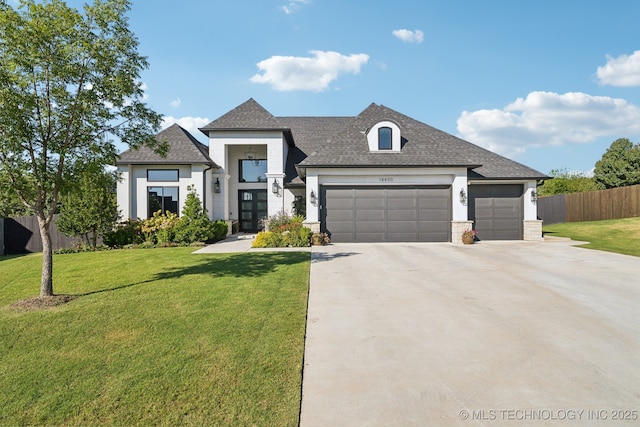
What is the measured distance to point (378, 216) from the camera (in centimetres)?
1567

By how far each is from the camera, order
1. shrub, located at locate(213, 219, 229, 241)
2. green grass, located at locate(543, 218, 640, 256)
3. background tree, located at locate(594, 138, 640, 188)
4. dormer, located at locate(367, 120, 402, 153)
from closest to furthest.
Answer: green grass, located at locate(543, 218, 640, 256)
dormer, located at locate(367, 120, 402, 153)
shrub, located at locate(213, 219, 229, 241)
background tree, located at locate(594, 138, 640, 188)

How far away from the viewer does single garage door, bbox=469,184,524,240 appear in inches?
655

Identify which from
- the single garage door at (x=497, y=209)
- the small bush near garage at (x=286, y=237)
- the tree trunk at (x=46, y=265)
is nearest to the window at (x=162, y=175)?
the small bush near garage at (x=286, y=237)

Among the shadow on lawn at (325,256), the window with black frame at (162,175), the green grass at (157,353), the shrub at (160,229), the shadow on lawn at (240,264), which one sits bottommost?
the green grass at (157,353)

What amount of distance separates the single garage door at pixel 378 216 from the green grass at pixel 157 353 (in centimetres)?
800

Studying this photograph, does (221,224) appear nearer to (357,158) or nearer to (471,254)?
(357,158)

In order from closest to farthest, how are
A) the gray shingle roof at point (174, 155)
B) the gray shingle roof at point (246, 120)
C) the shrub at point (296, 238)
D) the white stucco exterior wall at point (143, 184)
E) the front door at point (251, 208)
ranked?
the shrub at point (296, 238)
the gray shingle roof at point (174, 155)
the white stucco exterior wall at point (143, 184)
the gray shingle roof at point (246, 120)
the front door at point (251, 208)

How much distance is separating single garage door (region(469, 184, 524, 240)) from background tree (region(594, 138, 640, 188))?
28397 mm

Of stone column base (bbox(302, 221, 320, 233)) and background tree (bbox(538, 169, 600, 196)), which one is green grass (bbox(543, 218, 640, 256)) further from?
background tree (bbox(538, 169, 600, 196))

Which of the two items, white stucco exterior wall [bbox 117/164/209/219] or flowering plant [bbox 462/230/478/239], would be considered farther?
white stucco exterior wall [bbox 117/164/209/219]

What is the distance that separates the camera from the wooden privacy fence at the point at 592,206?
2146 centimetres

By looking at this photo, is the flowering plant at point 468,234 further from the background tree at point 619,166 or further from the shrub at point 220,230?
the background tree at point 619,166

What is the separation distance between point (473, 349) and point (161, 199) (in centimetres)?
1725

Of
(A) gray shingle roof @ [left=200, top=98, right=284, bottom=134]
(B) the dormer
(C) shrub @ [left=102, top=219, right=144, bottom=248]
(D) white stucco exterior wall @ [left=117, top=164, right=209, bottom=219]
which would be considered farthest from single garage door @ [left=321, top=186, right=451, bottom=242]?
(C) shrub @ [left=102, top=219, right=144, bottom=248]
